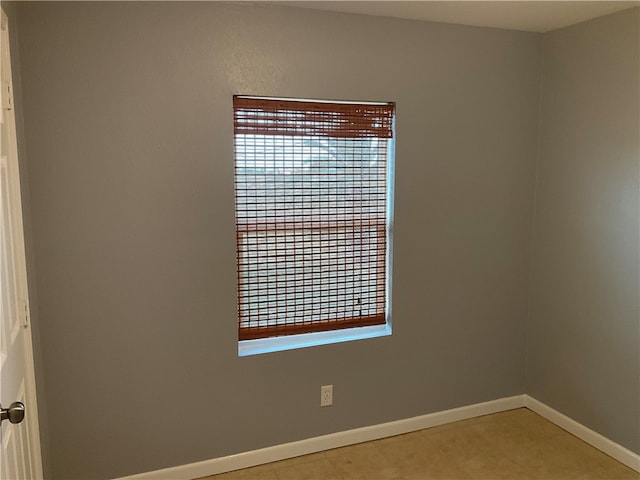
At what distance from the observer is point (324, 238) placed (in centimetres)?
278
